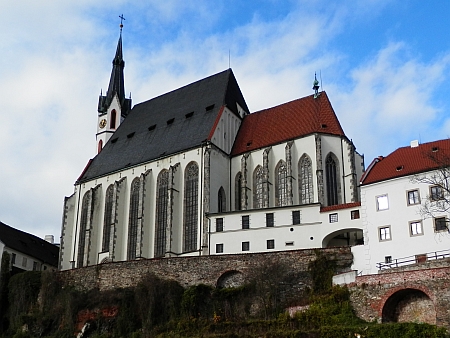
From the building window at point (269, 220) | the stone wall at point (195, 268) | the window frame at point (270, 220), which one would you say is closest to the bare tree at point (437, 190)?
the stone wall at point (195, 268)

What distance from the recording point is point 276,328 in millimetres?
37750

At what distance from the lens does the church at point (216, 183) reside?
160ft

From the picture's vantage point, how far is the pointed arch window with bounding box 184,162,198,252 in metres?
54.0

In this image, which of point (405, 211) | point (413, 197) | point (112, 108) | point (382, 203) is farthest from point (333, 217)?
point (112, 108)

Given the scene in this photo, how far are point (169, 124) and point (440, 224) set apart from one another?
32.7 metres

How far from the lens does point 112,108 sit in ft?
A: 258

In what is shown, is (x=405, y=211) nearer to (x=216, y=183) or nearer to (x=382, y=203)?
(x=382, y=203)

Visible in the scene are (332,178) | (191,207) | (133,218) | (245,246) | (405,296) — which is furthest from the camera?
(133,218)

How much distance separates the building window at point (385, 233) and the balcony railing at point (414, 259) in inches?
63.6

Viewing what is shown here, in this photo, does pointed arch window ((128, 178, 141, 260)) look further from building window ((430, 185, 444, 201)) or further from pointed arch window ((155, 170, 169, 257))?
building window ((430, 185, 444, 201))

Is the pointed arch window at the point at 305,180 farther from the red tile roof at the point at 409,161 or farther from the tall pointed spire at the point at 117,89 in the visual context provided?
the tall pointed spire at the point at 117,89

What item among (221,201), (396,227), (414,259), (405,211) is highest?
(221,201)

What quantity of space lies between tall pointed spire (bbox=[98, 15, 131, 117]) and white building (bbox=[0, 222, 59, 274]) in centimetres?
2035

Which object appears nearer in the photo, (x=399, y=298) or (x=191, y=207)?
(x=399, y=298)
